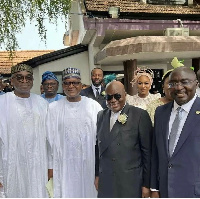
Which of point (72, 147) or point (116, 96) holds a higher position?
point (116, 96)

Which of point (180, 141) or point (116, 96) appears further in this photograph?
point (116, 96)

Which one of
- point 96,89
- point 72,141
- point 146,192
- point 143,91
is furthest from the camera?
point 96,89

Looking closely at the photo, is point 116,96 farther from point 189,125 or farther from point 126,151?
point 189,125

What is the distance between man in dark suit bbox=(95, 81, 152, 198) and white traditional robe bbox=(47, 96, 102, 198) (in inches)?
27.3

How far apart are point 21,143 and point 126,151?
4.89 feet

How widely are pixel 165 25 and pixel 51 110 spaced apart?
839cm

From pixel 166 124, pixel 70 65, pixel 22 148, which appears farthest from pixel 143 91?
pixel 70 65

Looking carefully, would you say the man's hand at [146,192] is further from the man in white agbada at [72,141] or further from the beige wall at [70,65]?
the beige wall at [70,65]

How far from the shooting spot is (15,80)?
4.73 meters

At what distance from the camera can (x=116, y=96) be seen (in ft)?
13.0

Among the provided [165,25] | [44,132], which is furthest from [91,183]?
[165,25]

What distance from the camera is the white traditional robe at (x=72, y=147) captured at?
4.65 m

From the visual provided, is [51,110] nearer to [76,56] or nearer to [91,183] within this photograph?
[91,183]

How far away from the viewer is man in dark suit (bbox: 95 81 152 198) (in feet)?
12.7
